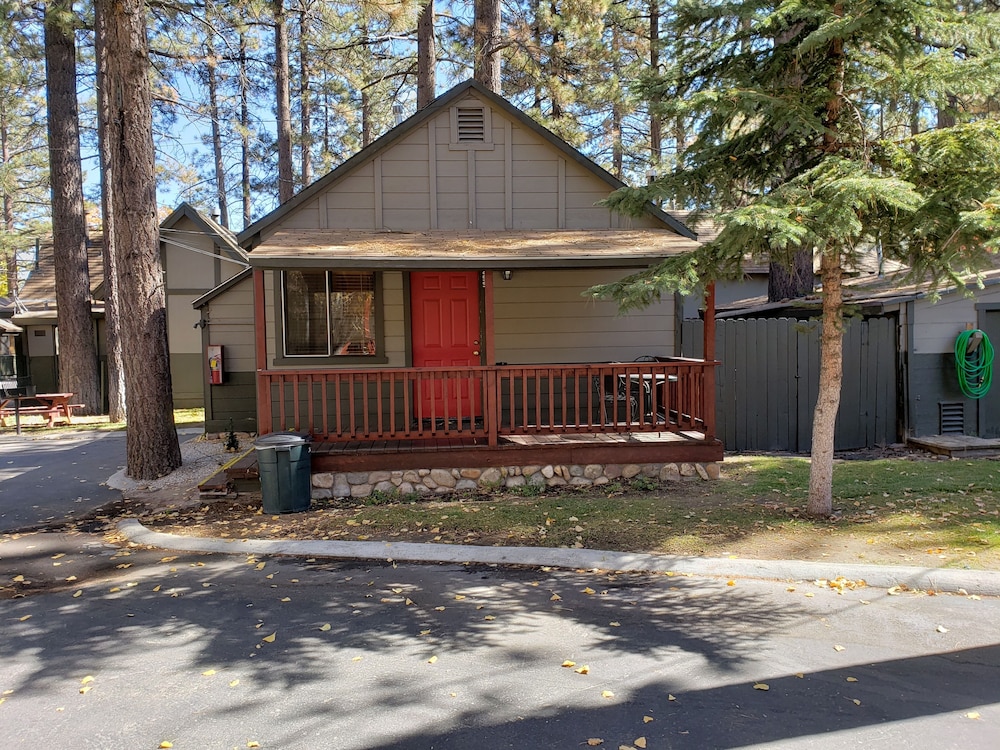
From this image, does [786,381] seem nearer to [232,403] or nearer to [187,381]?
[232,403]

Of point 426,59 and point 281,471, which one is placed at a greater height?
point 426,59

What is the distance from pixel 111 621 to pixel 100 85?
16.0m

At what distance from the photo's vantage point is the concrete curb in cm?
502

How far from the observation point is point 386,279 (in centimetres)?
987

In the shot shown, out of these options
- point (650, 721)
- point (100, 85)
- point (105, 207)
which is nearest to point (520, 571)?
point (650, 721)

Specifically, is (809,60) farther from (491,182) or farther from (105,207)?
(105,207)

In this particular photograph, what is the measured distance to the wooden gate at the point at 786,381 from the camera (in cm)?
1067

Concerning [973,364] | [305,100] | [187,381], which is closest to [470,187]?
[973,364]

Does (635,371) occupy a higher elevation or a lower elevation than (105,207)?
lower

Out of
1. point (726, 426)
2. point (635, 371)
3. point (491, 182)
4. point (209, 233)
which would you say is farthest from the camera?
point (209, 233)

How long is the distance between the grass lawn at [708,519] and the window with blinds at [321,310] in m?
2.74

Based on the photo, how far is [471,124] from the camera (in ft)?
32.1

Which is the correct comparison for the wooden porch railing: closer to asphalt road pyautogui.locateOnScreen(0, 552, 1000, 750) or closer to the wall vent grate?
asphalt road pyautogui.locateOnScreen(0, 552, 1000, 750)

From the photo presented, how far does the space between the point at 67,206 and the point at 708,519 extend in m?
15.8
